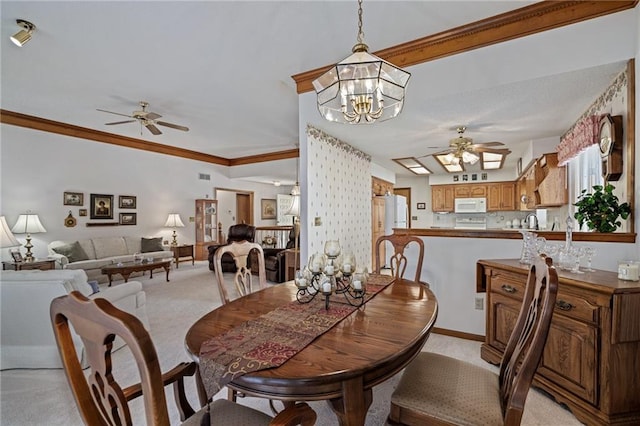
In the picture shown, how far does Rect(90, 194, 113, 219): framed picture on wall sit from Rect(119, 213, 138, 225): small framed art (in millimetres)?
222

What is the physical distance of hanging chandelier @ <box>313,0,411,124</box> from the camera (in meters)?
1.73

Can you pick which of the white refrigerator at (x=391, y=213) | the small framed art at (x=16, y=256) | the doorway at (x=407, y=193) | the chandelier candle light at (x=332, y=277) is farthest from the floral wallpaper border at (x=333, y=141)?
the small framed art at (x=16, y=256)

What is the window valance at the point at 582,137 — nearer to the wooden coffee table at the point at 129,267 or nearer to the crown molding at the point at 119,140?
the crown molding at the point at 119,140

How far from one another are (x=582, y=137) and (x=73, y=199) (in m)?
7.74

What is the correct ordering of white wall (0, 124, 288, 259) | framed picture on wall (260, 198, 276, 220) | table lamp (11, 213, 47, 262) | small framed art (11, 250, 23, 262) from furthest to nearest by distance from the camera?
1. framed picture on wall (260, 198, 276, 220)
2. white wall (0, 124, 288, 259)
3. table lamp (11, 213, 47, 262)
4. small framed art (11, 250, 23, 262)

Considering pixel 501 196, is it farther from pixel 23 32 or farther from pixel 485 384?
pixel 23 32

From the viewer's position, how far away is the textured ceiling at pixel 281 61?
7.63 ft

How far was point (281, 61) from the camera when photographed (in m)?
3.11

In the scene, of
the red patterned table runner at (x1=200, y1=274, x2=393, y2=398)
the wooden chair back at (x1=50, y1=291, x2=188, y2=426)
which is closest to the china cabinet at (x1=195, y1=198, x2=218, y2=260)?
the red patterned table runner at (x1=200, y1=274, x2=393, y2=398)

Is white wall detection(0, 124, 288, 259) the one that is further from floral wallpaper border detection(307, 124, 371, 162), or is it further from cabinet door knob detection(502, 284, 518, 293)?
cabinet door knob detection(502, 284, 518, 293)

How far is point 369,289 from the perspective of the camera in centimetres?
195

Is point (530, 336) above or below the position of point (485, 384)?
above

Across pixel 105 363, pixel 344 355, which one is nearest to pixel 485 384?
pixel 344 355

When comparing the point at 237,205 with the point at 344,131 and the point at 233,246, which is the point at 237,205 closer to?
the point at 344,131
